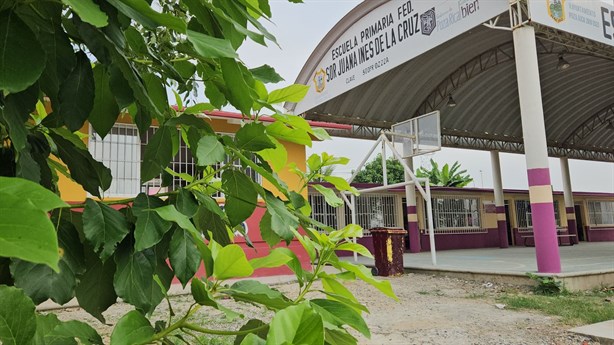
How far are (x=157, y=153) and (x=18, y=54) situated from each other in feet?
0.95

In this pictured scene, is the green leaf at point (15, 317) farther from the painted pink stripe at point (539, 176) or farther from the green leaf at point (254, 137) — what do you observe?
the painted pink stripe at point (539, 176)

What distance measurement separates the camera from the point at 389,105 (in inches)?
571

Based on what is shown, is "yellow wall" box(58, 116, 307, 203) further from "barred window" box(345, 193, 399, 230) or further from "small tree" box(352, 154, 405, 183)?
"small tree" box(352, 154, 405, 183)

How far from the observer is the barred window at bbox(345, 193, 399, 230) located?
53.1ft

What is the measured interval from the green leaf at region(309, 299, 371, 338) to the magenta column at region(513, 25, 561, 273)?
760 centimetres

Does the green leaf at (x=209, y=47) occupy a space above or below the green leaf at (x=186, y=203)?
above

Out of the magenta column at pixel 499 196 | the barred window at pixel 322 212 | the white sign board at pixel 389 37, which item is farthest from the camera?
the magenta column at pixel 499 196

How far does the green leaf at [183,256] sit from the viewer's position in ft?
2.02

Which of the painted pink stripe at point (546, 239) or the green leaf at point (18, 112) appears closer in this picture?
the green leaf at point (18, 112)

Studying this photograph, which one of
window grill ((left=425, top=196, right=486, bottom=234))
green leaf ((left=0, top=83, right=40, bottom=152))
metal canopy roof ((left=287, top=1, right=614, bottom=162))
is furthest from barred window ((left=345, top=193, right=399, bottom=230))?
green leaf ((left=0, top=83, right=40, bottom=152))

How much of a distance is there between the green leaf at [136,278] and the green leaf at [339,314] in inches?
9.6

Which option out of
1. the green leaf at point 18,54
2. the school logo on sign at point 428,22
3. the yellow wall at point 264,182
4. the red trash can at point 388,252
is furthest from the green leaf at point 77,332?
the school logo on sign at point 428,22

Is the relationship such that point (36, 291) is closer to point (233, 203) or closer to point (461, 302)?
point (233, 203)

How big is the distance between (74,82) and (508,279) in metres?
8.19
